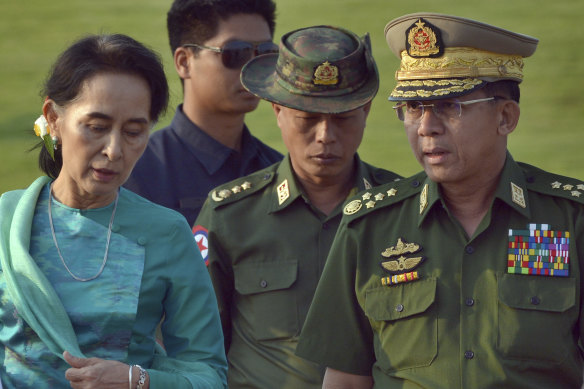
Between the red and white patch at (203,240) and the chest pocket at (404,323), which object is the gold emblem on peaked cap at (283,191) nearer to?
the red and white patch at (203,240)

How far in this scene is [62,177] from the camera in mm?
3385

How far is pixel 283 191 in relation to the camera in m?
4.43

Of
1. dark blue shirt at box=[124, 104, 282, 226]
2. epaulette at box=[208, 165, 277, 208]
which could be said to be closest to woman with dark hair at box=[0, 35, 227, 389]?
epaulette at box=[208, 165, 277, 208]

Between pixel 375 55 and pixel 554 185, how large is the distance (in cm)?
856

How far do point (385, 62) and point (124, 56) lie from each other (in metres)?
8.69

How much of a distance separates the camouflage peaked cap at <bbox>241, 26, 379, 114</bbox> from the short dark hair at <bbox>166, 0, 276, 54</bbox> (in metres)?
Result: 0.87

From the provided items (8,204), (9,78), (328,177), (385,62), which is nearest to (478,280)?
(328,177)

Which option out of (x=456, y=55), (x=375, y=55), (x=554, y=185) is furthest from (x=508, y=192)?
(x=375, y=55)

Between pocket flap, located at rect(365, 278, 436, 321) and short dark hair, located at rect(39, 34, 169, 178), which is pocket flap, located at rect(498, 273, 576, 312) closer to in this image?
pocket flap, located at rect(365, 278, 436, 321)

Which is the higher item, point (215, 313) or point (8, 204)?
point (8, 204)

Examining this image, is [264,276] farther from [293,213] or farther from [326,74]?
[326,74]

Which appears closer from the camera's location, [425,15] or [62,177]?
[62,177]

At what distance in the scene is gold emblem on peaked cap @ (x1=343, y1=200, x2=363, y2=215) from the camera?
12.1ft

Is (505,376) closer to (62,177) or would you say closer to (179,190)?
(62,177)
